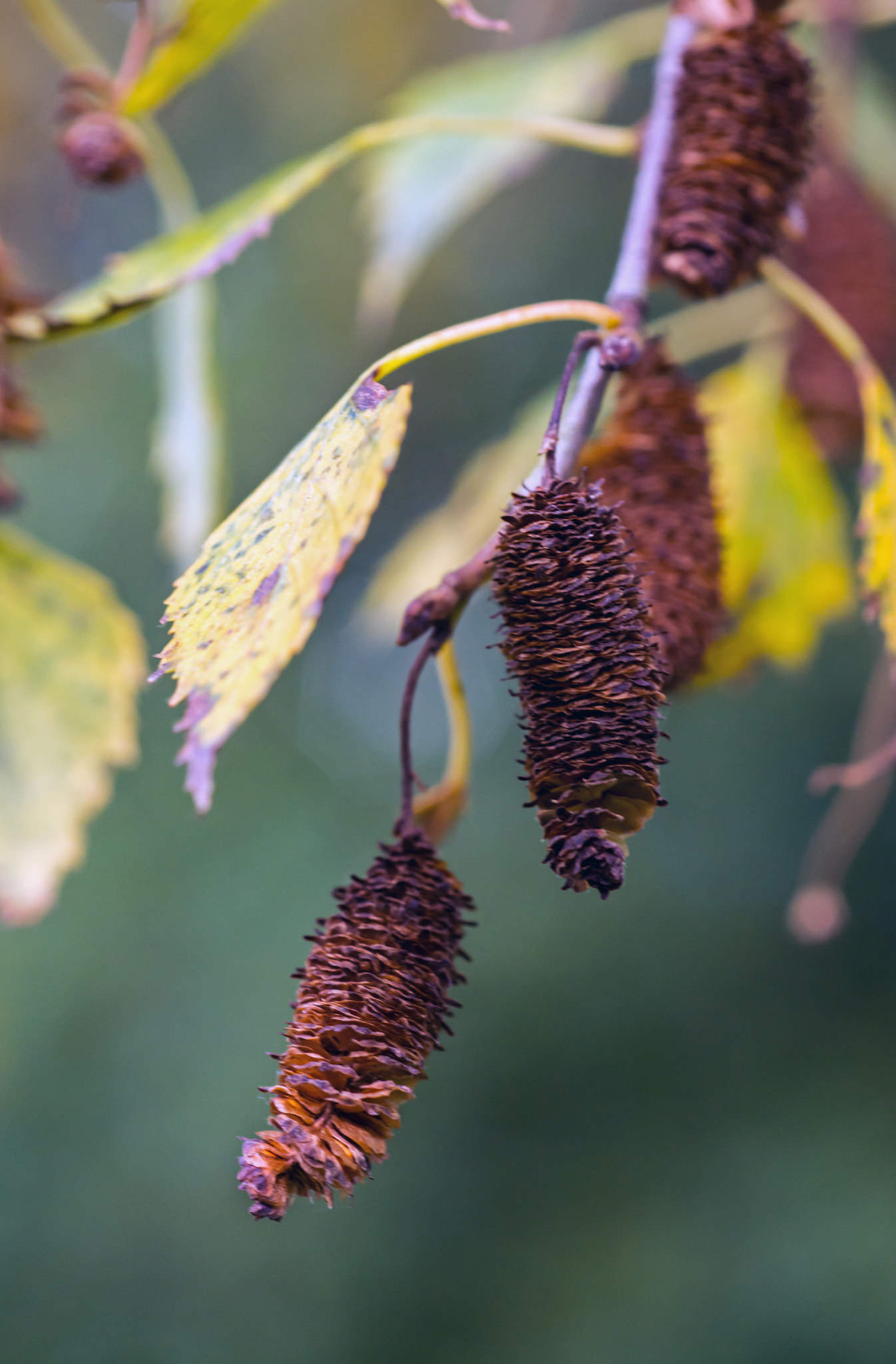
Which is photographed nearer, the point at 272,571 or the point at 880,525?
the point at 272,571

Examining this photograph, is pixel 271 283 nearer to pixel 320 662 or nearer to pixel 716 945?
pixel 320 662

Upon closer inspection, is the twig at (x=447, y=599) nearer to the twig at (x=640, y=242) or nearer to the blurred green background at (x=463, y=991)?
the twig at (x=640, y=242)

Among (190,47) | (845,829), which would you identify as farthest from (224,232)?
(845,829)

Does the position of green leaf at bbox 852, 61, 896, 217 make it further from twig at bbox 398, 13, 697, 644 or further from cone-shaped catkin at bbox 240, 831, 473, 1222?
cone-shaped catkin at bbox 240, 831, 473, 1222

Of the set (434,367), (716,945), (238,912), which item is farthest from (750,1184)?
(434,367)

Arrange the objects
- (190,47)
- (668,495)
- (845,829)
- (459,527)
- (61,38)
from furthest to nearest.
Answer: (845,829), (459,527), (61,38), (190,47), (668,495)

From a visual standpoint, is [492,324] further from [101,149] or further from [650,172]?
[101,149]
